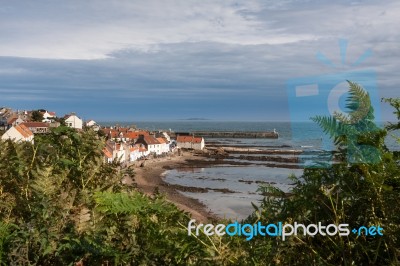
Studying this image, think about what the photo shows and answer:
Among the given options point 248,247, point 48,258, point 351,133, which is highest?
point 351,133

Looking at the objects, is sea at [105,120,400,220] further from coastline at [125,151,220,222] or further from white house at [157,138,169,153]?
white house at [157,138,169,153]

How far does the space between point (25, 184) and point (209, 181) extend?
44178 millimetres

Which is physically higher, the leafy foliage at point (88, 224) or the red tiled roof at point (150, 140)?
the leafy foliage at point (88, 224)

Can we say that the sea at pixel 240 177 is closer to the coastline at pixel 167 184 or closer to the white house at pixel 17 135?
the coastline at pixel 167 184

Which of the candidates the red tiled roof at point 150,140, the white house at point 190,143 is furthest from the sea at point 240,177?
the white house at point 190,143

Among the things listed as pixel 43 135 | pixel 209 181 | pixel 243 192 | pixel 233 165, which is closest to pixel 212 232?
pixel 43 135

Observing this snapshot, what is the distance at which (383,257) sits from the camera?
181cm

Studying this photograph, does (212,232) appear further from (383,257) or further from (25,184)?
(25,184)

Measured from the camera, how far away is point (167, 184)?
1756 inches
